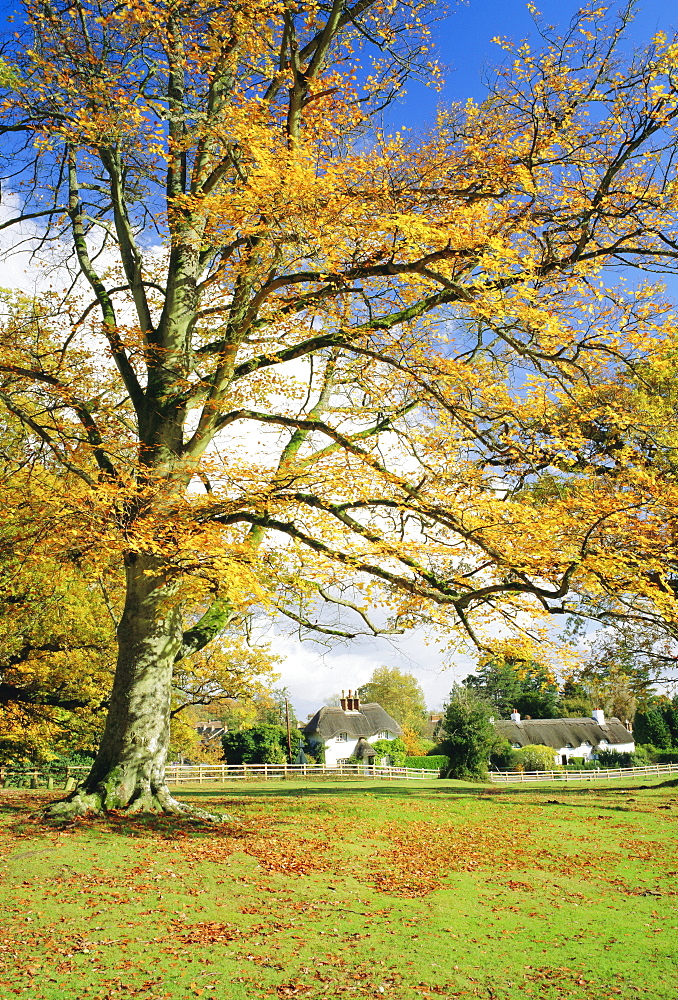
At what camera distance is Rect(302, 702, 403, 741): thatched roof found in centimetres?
5497

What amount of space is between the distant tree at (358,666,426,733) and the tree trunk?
55539mm

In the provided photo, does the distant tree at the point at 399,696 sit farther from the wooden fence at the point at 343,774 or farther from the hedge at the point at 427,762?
the wooden fence at the point at 343,774

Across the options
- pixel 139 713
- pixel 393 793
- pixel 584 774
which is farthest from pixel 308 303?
pixel 584 774

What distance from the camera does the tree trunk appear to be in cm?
1043

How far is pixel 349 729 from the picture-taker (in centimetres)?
5550

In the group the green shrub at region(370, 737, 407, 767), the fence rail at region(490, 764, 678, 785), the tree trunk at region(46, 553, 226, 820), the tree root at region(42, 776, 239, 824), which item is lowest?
the fence rail at region(490, 764, 678, 785)

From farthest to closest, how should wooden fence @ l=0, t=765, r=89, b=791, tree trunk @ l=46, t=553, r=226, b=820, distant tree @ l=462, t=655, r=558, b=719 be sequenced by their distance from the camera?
distant tree @ l=462, t=655, r=558, b=719 → wooden fence @ l=0, t=765, r=89, b=791 → tree trunk @ l=46, t=553, r=226, b=820

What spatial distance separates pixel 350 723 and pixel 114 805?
47824 mm

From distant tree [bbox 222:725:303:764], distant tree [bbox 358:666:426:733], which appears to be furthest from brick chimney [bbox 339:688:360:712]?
distant tree [bbox 222:725:303:764]

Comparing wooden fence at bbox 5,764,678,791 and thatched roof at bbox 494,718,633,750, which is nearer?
wooden fence at bbox 5,764,678,791

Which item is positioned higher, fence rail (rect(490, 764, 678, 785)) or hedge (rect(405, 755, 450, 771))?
hedge (rect(405, 755, 450, 771))

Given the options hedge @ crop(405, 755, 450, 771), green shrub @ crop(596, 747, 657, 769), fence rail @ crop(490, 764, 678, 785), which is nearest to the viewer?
fence rail @ crop(490, 764, 678, 785)

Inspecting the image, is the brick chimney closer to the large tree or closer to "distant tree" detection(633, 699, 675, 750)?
"distant tree" detection(633, 699, 675, 750)

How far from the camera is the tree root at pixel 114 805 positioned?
1007 cm
